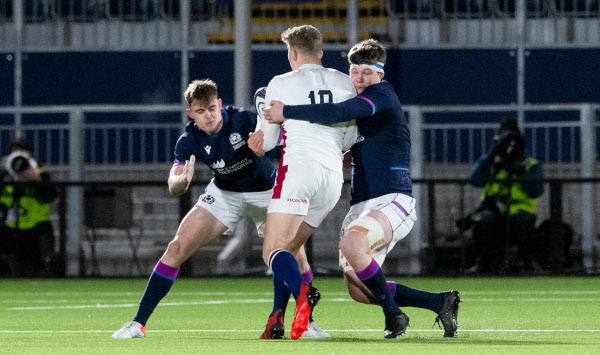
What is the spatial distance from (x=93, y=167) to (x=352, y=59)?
8.86 metres

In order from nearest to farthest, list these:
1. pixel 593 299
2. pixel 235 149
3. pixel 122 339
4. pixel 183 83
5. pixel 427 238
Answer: pixel 122 339 → pixel 235 149 → pixel 593 299 → pixel 427 238 → pixel 183 83

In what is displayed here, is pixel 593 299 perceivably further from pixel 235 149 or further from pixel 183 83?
pixel 183 83

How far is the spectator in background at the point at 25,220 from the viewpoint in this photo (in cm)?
1373

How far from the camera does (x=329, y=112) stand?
6500 mm

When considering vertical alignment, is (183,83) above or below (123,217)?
above

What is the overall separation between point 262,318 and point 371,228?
7.64 feet

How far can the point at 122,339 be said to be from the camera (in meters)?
6.86

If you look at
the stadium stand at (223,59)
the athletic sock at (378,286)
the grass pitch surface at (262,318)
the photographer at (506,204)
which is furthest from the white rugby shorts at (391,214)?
the stadium stand at (223,59)

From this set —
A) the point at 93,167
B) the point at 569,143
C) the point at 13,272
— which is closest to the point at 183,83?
the point at 93,167

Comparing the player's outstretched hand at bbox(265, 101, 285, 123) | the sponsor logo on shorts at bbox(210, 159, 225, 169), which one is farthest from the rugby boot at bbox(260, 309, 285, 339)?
the sponsor logo on shorts at bbox(210, 159, 225, 169)

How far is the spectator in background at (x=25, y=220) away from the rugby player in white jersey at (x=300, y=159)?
24.4ft

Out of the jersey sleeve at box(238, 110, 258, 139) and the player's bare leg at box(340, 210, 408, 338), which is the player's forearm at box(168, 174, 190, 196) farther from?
the player's bare leg at box(340, 210, 408, 338)

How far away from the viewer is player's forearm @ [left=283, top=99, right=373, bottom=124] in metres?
6.50

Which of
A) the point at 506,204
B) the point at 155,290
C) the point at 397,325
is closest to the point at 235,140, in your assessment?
the point at 155,290
